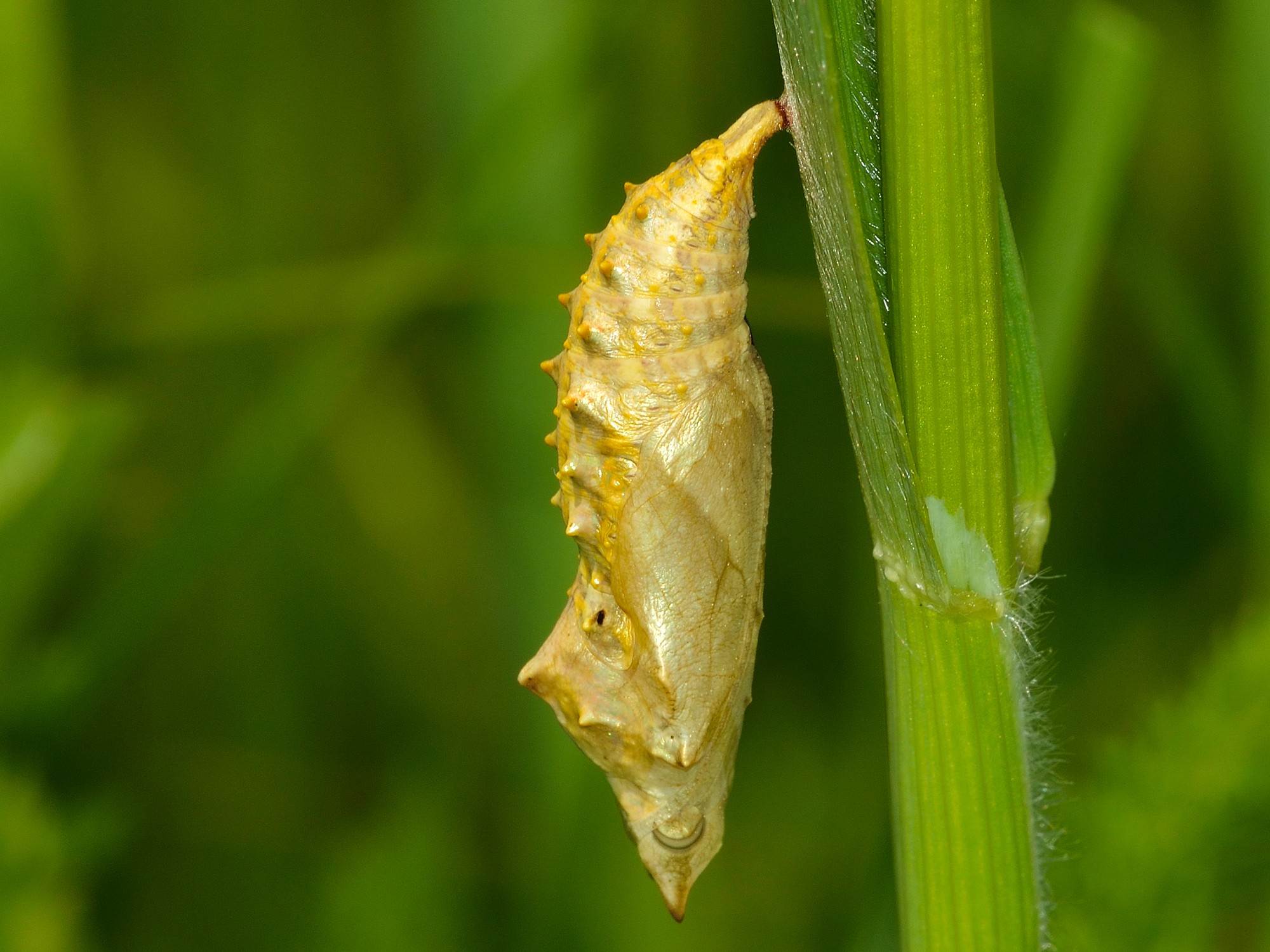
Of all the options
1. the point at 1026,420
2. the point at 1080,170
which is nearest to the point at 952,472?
the point at 1026,420

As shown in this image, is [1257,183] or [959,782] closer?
[959,782]

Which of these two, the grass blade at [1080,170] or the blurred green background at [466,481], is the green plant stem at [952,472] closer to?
the blurred green background at [466,481]

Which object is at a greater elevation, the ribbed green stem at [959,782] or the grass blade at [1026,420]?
the grass blade at [1026,420]

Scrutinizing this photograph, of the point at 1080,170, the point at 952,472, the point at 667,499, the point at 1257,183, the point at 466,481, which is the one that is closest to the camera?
the point at 952,472

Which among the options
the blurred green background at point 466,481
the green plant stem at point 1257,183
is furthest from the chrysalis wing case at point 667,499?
the green plant stem at point 1257,183

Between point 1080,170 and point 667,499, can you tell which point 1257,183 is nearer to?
point 1080,170

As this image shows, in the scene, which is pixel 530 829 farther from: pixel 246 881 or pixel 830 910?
pixel 246 881

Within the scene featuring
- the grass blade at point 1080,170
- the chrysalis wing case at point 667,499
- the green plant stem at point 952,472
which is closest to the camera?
the green plant stem at point 952,472
